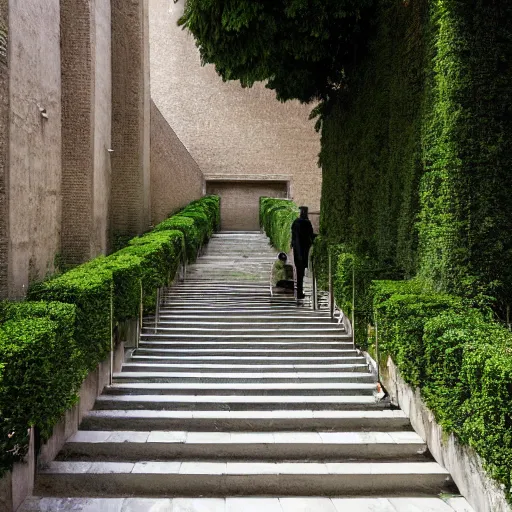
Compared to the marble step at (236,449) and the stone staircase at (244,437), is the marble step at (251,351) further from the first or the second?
the marble step at (236,449)

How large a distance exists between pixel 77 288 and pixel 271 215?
41.4 feet

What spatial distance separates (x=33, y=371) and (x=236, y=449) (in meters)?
2.13

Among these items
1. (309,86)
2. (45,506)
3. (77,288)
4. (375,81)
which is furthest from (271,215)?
(45,506)

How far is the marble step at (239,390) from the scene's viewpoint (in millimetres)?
6441

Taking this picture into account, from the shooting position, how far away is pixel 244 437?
546 centimetres

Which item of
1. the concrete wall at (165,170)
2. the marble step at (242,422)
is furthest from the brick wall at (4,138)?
the concrete wall at (165,170)

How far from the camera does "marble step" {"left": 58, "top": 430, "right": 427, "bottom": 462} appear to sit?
522 cm

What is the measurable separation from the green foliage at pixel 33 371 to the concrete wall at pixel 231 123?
20.0m

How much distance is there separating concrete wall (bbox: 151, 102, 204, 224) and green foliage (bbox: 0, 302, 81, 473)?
15140mm

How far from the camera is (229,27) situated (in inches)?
272

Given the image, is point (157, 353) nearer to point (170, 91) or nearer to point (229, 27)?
point (229, 27)

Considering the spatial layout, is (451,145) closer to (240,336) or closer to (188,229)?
(240,336)

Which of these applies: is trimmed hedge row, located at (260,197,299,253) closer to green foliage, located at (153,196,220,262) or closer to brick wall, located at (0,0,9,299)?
green foliage, located at (153,196,220,262)

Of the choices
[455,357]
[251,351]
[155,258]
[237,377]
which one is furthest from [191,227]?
[455,357]
